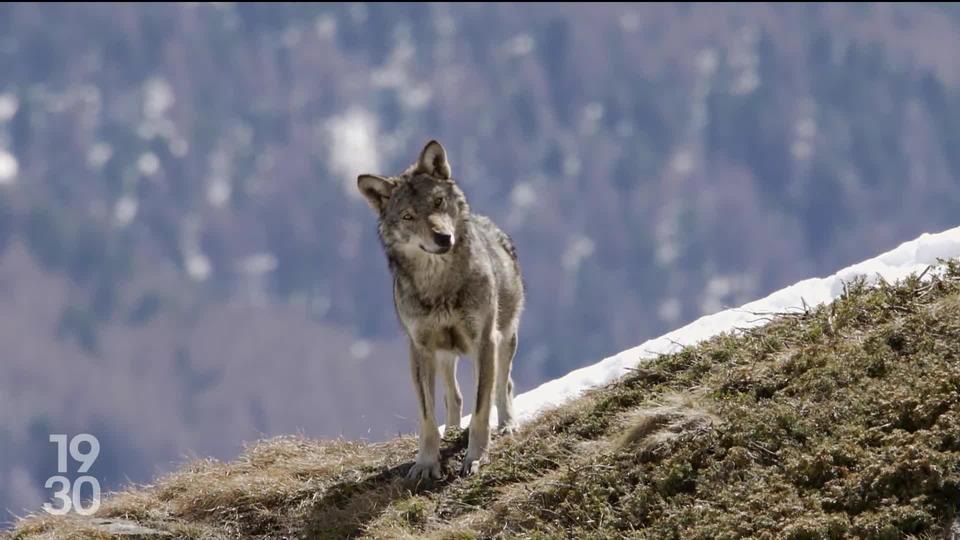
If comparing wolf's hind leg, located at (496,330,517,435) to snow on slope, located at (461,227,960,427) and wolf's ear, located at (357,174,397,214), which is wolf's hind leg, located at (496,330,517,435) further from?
wolf's ear, located at (357,174,397,214)

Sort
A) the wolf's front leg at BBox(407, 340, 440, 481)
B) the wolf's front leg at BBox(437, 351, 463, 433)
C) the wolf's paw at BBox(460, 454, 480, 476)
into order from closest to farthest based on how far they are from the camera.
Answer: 1. the wolf's paw at BBox(460, 454, 480, 476)
2. the wolf's front leg at BBox(407, 340, 440, 481)
3. the wolf's front leg at BBox(437, 351, 463, 433)

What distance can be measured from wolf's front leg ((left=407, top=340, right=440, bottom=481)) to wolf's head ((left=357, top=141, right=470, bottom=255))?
3.95 ft

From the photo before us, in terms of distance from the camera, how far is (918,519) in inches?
325

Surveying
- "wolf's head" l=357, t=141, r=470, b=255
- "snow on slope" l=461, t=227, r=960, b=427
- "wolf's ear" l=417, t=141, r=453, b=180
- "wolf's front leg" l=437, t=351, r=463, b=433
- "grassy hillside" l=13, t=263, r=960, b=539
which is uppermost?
"wolf's ear" l=417, t=141, r=453, b=180

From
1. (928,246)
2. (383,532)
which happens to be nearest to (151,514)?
(383,532)

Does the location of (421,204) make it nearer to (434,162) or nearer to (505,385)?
(434,162)

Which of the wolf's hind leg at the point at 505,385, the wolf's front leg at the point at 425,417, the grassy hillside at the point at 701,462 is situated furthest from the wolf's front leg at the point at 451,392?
the wolf's front leg at the point at 425,417

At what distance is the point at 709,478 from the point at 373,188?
4.85 m

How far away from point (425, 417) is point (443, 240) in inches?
75.9

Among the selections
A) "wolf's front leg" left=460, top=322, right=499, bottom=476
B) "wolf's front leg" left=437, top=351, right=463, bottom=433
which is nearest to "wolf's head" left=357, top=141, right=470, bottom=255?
"wolf's front leg" left=460, top=322, right=499, bottom=476

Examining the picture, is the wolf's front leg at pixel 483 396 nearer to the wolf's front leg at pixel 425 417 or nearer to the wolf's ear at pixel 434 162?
the wolf's front leg at pixel 425 417

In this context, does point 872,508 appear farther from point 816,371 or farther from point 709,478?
point 816,371

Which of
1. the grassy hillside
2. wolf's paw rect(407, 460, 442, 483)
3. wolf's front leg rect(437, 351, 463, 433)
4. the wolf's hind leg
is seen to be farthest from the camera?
the wolf's hind leg

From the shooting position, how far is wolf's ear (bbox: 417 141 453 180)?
41.5ft
